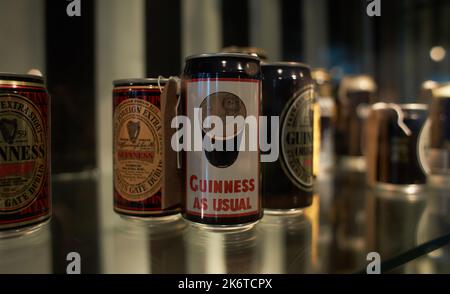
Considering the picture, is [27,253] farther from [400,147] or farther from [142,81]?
[400,147]

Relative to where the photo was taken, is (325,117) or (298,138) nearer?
(298,138)

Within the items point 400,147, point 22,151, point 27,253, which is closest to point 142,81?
point 22,151

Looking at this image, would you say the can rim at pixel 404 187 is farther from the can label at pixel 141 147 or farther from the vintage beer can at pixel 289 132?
the can label at pixel 141 147

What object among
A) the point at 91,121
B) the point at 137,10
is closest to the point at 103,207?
the point at 91,121

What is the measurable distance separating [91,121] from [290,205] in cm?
79

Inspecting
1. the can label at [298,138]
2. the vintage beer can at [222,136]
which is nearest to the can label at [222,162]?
the vintage beer can at [222,136]

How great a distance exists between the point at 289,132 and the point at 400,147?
0.43 meters

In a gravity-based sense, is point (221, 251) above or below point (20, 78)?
below

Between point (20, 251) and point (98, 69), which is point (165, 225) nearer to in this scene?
point (20, 251)

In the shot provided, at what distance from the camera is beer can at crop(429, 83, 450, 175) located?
1190 mm

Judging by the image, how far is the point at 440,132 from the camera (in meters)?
1.19

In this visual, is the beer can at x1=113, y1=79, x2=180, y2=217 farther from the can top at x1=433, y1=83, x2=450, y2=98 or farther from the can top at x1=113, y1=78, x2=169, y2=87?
the can top at x1=433, y1=83, x2=450, y2=98

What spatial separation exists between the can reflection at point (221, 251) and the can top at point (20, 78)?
1.13ft

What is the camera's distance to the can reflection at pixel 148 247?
1.86 ft
